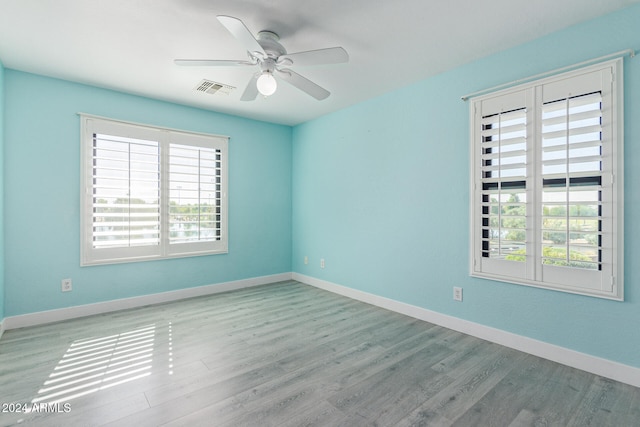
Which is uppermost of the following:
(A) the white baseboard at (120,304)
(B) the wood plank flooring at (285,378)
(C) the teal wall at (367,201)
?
(C) the teal wall at (367,201)

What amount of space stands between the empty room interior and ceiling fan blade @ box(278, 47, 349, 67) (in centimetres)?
2

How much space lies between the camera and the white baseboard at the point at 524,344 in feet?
6.88

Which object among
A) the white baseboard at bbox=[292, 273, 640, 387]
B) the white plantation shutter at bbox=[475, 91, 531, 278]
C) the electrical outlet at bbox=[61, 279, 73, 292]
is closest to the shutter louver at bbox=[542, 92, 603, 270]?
the white plantation shutter at bbox=[475, 91, 531, 278]

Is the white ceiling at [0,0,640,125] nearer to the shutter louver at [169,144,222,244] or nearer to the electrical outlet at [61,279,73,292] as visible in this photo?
the shutter louver at [169,144,222,244]

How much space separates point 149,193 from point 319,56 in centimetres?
280

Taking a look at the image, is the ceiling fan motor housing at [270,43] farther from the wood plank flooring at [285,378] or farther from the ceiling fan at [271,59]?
the wood plank flooring at [285,378]

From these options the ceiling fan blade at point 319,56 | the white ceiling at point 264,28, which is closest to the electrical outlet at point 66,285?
the white ceiling at point 264,28

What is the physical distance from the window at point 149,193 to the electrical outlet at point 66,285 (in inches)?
9.3

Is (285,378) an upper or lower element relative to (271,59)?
lower

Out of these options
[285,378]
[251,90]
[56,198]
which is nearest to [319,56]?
[251,90]

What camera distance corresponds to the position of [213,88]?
11.3ft

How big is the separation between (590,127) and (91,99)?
4753 millimetres

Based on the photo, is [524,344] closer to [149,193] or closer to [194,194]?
[194,194]

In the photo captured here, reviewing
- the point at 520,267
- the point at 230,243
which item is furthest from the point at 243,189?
the point at 520,267
